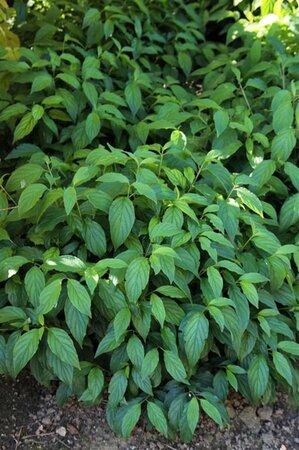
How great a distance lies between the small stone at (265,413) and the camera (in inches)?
109

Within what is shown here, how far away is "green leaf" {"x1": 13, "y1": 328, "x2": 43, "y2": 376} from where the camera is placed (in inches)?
90.3

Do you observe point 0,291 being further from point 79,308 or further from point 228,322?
point 228,322

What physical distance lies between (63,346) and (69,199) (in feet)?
1.81

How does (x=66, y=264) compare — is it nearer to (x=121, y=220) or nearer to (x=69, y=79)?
(x=121, y=220)

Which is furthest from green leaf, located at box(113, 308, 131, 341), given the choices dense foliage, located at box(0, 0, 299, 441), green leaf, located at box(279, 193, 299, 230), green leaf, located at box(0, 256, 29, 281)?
green leaf, located at box(279, 193, 299, 230)

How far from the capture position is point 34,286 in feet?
7.80

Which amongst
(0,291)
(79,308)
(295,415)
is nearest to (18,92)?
(0,291)

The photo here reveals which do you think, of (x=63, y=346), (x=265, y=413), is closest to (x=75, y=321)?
(x=63, y=346)

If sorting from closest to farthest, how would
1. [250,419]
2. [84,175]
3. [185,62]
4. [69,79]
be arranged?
[84,175], [250,419], [69,79], [185,62]

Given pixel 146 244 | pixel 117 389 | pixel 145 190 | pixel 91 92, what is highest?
pixel 91 92

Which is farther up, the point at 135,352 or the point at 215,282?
the point at 215,282

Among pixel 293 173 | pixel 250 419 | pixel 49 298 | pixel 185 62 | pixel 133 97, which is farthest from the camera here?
pixel 185 62

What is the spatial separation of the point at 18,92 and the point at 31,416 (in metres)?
1.68

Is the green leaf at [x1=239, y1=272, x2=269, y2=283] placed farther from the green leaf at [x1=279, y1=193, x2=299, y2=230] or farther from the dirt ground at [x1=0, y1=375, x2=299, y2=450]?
the dirt ground at [x1=0, y1=375, x2=299, y2=450]
